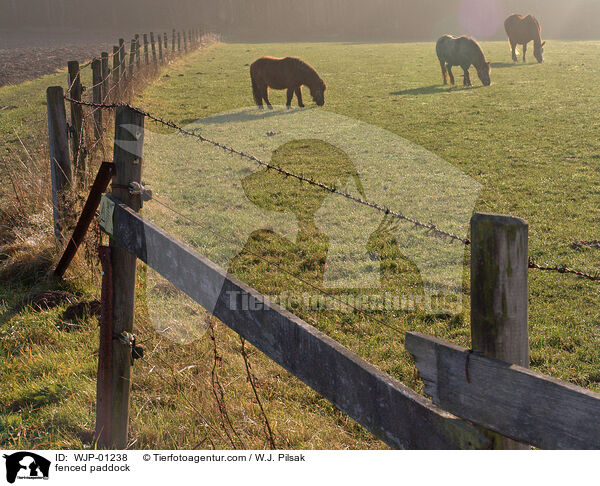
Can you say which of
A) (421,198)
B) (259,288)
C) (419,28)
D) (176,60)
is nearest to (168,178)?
(421,198)

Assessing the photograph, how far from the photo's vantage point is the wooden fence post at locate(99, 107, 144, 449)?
2.85 meters

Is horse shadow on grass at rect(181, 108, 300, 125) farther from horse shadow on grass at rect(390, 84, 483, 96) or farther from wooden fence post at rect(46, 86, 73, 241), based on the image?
wooden fence post at rect(46, 86, 73, 241)

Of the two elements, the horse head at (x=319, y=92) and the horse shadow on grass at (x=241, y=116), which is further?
the horse head at (x=319, y=92)

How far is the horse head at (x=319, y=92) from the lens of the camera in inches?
588

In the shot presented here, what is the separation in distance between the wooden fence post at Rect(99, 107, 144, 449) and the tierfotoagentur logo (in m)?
0.50

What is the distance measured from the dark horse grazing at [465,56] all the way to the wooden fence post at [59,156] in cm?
1547

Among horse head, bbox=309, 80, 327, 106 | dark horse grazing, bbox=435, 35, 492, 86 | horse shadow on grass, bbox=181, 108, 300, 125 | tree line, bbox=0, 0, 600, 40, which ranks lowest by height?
horse shadow on grass, bbox=181, 108, 300, 125

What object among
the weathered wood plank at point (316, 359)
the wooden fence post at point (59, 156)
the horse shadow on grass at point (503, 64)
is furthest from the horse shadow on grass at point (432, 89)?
the weathered wood plank at point (316, 359)

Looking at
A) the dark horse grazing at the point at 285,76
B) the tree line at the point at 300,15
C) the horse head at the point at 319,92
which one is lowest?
the horse head at the point at 319,92

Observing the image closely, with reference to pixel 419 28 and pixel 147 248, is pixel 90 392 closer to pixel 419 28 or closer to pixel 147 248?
pixel 147 248

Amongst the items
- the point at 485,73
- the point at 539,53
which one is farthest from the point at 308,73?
the point at 539,53
